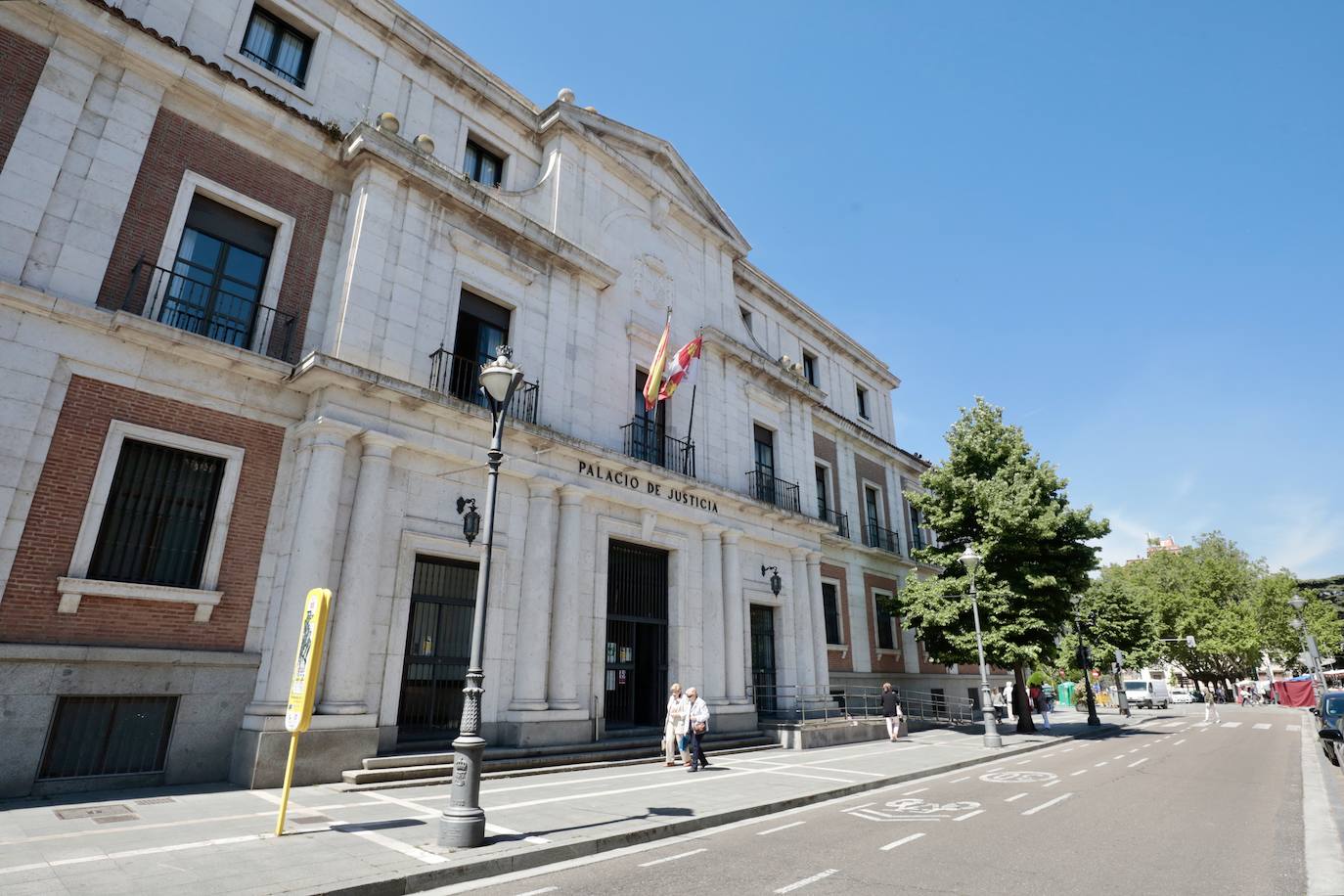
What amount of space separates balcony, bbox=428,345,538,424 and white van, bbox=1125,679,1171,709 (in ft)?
169

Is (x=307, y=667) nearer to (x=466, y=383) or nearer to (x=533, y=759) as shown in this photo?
(x=533, y=759)

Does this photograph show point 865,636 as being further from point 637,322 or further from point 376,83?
point 376,83

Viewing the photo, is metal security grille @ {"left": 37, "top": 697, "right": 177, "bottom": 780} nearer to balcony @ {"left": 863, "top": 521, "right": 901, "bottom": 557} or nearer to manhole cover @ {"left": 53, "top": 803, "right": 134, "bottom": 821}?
manhole cover @ {"left": 53, "top": 803, "right": 134, "bottom": 821}

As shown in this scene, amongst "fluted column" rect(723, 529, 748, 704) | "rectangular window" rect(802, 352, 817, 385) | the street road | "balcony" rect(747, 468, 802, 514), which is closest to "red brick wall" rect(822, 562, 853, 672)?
"balcony" rect(747, 468, 802, 514)

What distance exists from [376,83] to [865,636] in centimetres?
2299

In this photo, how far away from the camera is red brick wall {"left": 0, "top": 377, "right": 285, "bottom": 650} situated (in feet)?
28.6

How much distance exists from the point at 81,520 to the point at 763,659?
16.1 metres

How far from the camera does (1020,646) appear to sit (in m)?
20.5

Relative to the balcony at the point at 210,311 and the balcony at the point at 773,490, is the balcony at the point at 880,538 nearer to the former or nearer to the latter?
the balcony at the point at 773,490

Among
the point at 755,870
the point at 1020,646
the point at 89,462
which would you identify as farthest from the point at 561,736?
the point at 1020,646

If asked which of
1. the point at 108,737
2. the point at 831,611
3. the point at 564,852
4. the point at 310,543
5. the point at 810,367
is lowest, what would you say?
the point at 564,852

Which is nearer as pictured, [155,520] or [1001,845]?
[1001,845]

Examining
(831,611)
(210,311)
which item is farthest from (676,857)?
(831,611)

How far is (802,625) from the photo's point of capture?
20.2 meters
